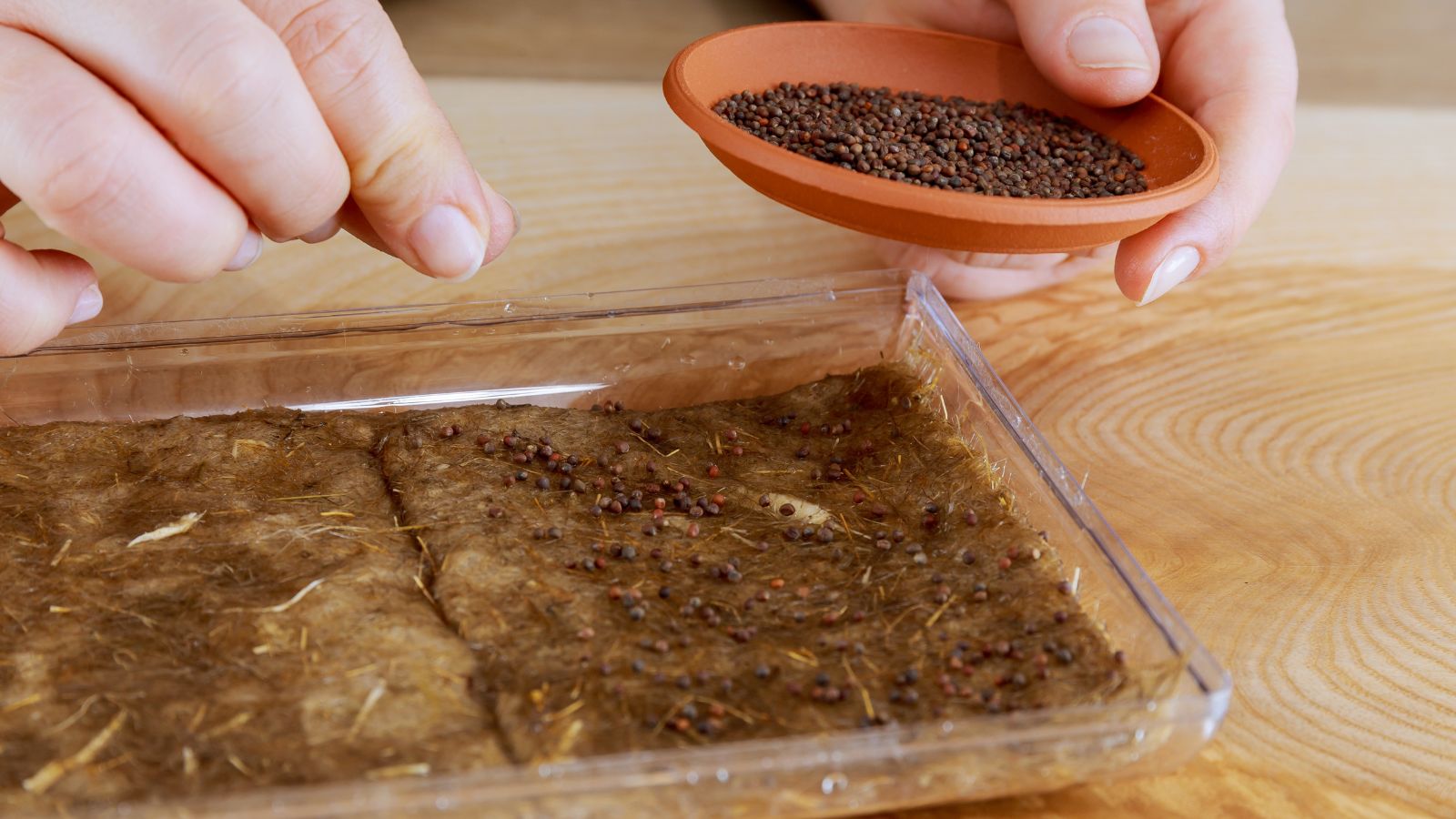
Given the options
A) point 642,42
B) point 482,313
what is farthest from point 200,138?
point 642,42

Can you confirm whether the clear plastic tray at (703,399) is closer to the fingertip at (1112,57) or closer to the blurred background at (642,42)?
the fingertip at (1112,57)

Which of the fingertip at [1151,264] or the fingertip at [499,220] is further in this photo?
the fingertip at [1151,264]

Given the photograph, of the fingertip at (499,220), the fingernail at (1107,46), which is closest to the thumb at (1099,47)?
the fingernail at (1107,46)

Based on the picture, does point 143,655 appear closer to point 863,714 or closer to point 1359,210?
point 863,714

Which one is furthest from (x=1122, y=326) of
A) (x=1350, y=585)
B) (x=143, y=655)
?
(x=143, y=655)

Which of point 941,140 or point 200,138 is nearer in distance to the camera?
point 200,138

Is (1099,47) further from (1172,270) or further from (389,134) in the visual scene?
(389,134)

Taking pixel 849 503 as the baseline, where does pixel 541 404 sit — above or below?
below
